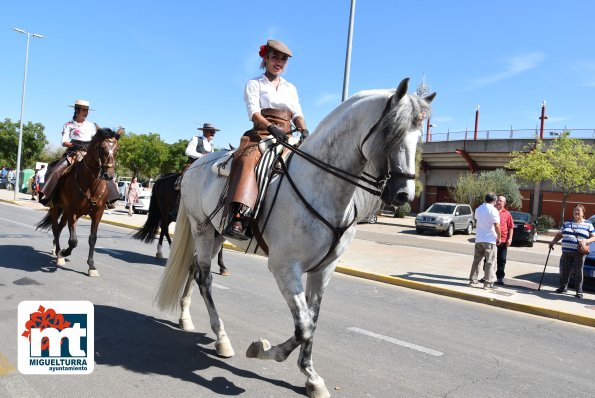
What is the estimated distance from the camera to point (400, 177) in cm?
282

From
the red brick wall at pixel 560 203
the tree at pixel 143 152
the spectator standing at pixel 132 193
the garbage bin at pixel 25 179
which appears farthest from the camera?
the tree at pixel 143 152

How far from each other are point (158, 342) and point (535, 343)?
15.1 ft

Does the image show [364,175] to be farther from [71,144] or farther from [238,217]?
[71,144]

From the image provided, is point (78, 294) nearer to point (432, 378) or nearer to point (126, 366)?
point (126, 366)

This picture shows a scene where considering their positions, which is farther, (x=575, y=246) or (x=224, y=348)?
(x=575, y=246)

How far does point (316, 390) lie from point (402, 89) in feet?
7.57

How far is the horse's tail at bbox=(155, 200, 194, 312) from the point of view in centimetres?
496

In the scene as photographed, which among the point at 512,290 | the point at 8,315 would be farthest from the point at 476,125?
the point at 8,315

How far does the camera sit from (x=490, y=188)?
3048 cm

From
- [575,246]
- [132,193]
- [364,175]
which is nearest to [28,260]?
[364,175]

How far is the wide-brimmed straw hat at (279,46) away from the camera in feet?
13.4

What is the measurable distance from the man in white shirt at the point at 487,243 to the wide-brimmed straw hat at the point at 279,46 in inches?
262

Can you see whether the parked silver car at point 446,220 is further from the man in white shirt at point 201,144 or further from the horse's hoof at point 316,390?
the horse's hoof at point 316,390

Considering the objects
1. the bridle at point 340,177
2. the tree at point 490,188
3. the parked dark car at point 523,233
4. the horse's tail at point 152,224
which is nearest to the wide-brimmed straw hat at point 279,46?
the bridle at point 340,177
